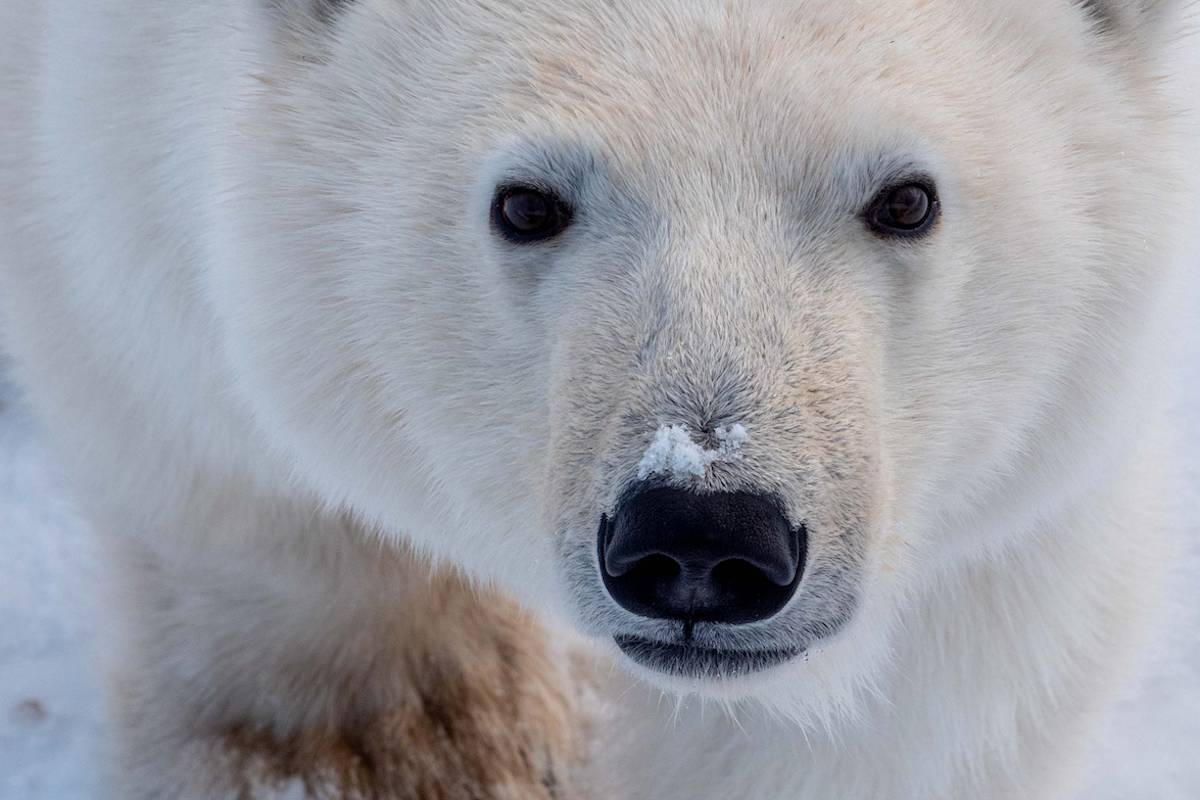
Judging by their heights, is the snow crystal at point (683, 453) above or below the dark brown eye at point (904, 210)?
below

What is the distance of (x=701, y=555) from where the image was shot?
6.23 ft

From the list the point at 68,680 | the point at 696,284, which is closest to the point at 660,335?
the point at 696,284

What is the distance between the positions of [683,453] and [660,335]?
200 mm

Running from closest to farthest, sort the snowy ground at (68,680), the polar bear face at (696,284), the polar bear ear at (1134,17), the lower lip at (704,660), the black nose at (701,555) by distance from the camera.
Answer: the black nose at (701,555) < the polar bear face at (696,284) < the lower lip at (704,660) < the polar bear ear at (1134,17) < the snowy ground at (68,680)

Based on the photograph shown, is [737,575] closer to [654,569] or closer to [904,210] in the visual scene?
[654,569]

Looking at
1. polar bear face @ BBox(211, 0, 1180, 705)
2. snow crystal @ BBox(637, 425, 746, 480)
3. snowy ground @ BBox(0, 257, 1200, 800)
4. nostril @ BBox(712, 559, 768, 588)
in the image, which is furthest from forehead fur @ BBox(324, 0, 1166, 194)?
snowy ground @ BBox(0, 257, 1200, 800)

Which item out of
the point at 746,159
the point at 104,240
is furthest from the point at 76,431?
the point at 746,159

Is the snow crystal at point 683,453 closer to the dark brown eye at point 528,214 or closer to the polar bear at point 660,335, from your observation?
the polar bear at point 660,335

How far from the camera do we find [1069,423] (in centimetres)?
255

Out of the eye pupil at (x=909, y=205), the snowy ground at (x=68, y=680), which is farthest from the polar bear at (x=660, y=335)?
the snowy ground at (x=68, y=680)

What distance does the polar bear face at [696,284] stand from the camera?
2.05 metres

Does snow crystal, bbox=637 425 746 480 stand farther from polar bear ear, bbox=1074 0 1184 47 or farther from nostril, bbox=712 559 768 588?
polar bear ear, bbox=1074 0 1184 47

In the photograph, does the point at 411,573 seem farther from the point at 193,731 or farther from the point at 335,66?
the point at 335,66

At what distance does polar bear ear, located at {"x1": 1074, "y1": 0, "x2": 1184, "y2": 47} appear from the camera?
2.50 metres
